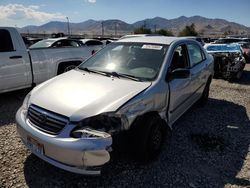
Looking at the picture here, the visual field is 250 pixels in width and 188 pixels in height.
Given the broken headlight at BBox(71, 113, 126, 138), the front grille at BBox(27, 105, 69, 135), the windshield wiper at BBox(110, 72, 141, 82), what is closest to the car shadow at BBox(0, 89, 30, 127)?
the front grille at BBox(27, 105, 69, 135)

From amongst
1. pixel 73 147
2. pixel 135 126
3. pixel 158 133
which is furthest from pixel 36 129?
pixel 158 133

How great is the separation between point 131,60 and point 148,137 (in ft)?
4.56

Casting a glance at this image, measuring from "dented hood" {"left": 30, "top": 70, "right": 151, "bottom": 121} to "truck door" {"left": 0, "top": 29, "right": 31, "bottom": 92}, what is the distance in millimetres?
2556

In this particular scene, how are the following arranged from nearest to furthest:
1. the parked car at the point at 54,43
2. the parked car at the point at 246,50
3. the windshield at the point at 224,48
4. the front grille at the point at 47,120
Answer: the front grille at the point at 47,120 → the parked car at the point at 54,43 → the windshield at the point at 224,48 → the parked car at the point at 246,50

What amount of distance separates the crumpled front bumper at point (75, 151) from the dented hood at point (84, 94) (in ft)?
0.85

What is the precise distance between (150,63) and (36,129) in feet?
6.33

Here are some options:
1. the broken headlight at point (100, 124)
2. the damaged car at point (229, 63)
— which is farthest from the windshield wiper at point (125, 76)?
the damaged car at point (229, 63)

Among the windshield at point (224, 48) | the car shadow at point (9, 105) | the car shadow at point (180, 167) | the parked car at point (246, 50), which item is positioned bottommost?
the car shadow at point (180, 167)

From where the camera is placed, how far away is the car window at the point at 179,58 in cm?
414

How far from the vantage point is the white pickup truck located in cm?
582

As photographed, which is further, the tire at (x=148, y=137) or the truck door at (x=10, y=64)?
the truck door at (x=10, y=64)

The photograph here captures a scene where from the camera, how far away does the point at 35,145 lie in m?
2.97

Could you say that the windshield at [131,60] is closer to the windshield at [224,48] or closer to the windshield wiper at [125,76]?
the windshield wiper at [125,76]

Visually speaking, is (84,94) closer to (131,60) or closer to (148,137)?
(148,137)
